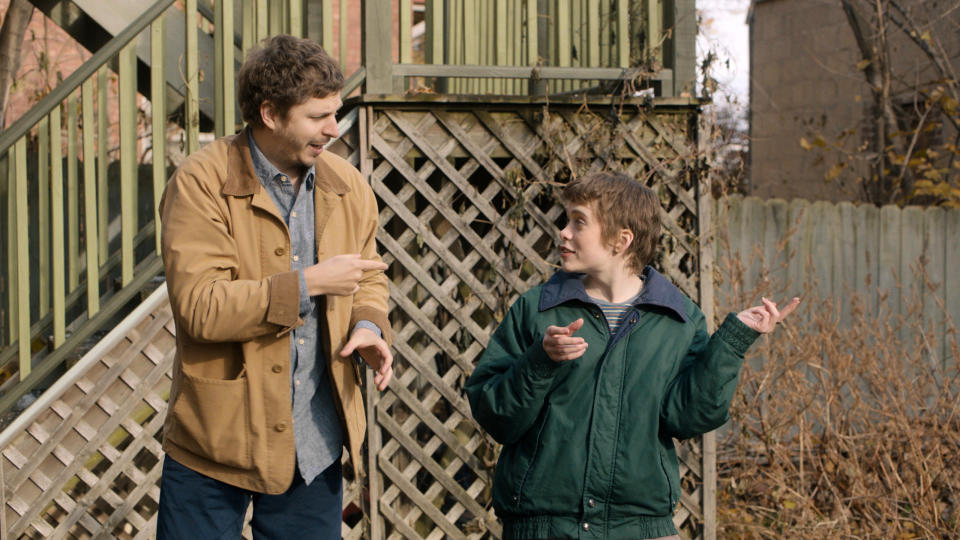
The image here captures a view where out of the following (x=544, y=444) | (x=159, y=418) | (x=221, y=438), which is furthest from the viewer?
(x=159, y=418)

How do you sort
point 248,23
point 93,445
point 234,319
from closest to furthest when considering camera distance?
point 234,319 < point 93,445 < point 248,23

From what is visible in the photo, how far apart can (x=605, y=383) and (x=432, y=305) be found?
1.63 m

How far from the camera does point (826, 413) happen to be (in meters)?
5.12

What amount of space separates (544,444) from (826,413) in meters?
3.00

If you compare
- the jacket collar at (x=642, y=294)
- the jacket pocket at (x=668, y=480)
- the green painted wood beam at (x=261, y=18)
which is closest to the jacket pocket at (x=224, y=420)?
the jacket collar at (x=642, y=294)

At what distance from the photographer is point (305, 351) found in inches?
98.3

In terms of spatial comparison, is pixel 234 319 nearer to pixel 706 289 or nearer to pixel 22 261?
pixel 22 261

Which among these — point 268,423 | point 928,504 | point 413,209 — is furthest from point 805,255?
point 268,423

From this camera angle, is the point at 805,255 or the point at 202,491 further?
the point at 805,255

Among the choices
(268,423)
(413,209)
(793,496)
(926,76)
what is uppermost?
(926,76)

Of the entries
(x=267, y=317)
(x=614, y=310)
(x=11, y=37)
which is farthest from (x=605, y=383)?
(x=11, y=37)

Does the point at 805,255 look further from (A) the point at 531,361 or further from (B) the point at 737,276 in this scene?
(A) the point at 531,361

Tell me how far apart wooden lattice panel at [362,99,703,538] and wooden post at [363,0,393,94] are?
12 centimetres

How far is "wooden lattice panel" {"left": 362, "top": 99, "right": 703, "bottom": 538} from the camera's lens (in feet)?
13.5
